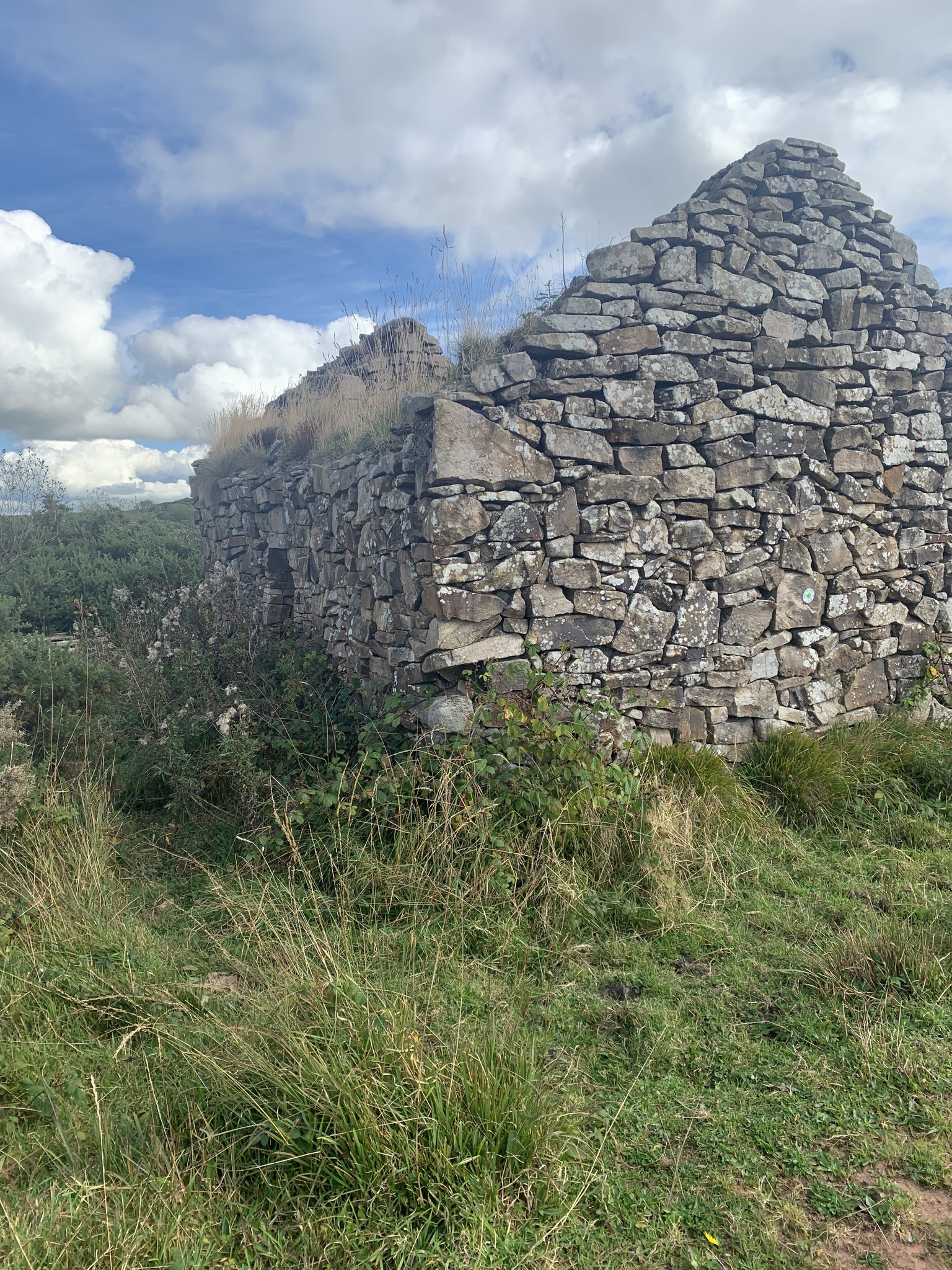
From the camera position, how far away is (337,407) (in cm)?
760

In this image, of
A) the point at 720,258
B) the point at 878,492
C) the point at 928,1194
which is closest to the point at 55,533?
the point at 720,258

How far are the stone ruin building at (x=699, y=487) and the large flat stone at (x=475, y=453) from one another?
0.02 meters

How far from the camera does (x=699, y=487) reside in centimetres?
529

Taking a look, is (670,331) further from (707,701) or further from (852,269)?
(707,701)

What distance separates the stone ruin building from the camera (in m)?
4.86

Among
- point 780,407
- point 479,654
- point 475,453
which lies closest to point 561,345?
point 475,453

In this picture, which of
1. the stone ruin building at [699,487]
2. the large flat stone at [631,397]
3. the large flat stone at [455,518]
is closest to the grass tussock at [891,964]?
the stone ruin building at [699,487]

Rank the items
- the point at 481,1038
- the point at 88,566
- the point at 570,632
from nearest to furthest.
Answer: the point at 481,1038, the point at 570,632, the point at 88,566

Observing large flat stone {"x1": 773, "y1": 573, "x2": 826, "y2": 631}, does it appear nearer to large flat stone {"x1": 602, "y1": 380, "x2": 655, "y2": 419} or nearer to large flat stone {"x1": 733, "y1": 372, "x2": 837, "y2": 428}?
large flat stone {"x1": 733, "y1": 372, "x2": 837, "y2": 428}

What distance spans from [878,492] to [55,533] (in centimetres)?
1152

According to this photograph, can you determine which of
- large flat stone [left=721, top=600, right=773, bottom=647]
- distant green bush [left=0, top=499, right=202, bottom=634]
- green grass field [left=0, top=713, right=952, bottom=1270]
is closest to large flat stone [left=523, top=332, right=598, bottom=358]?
large flat stone [left=721, top=600, right=773, bottom=647]

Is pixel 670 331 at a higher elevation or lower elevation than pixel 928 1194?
higher

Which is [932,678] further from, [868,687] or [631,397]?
[631,397]

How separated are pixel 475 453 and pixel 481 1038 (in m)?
3.24
